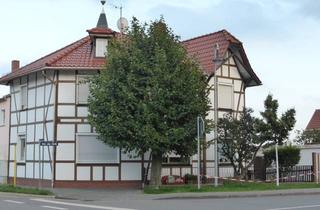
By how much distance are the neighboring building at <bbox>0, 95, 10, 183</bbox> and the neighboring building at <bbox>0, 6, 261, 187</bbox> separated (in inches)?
91.7

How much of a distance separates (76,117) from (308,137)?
3654 centimetres

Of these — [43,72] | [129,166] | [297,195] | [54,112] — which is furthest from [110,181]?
[297,195]

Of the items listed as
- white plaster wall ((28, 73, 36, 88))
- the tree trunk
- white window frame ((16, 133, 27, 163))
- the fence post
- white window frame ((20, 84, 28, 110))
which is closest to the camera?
the tree trunk

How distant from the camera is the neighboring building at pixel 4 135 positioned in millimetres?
35812

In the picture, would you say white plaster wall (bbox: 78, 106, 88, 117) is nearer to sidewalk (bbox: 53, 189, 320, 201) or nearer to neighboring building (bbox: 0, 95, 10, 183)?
sidewalk (bbox: 53, 189, 320, 201)

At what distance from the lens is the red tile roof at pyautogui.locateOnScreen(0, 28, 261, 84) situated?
30.6 metres

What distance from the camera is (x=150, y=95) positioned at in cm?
2612

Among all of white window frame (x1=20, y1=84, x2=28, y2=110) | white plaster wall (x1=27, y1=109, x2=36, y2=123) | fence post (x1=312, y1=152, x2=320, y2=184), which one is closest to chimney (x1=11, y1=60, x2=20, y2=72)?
white window frame (x1=20, y1=84, x2=28, y2=110)

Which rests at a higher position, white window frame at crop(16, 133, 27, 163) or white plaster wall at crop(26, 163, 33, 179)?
white window frame at crop(16, 133, 27, 163)

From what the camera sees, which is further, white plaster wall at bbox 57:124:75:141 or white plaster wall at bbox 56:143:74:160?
white plaster wall at bbox 57:124:75:141

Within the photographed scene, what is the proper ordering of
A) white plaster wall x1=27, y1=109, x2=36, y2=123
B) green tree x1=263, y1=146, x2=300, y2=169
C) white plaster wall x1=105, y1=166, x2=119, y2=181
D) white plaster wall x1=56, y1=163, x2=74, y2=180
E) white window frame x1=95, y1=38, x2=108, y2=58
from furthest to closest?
green tree x1=263, y1=146, x2=300, y2=169
white plaster wall x1=27, y1=109, x2=36, y2=123
white window frame x1=95, y1=38, x2=108, y2=58
white plaster wall x1=105, y1=166, x2=119, y2=181
white plaster wall x1=56, y1=163, x2=74, y2=180

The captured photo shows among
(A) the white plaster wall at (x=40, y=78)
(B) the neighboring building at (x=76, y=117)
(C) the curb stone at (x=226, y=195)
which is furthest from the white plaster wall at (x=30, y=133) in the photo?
(C) the curb stone at (x=226, y=195)

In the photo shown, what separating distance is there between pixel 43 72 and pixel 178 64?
Answer: 7.99 metres

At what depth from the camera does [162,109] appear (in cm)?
2603
